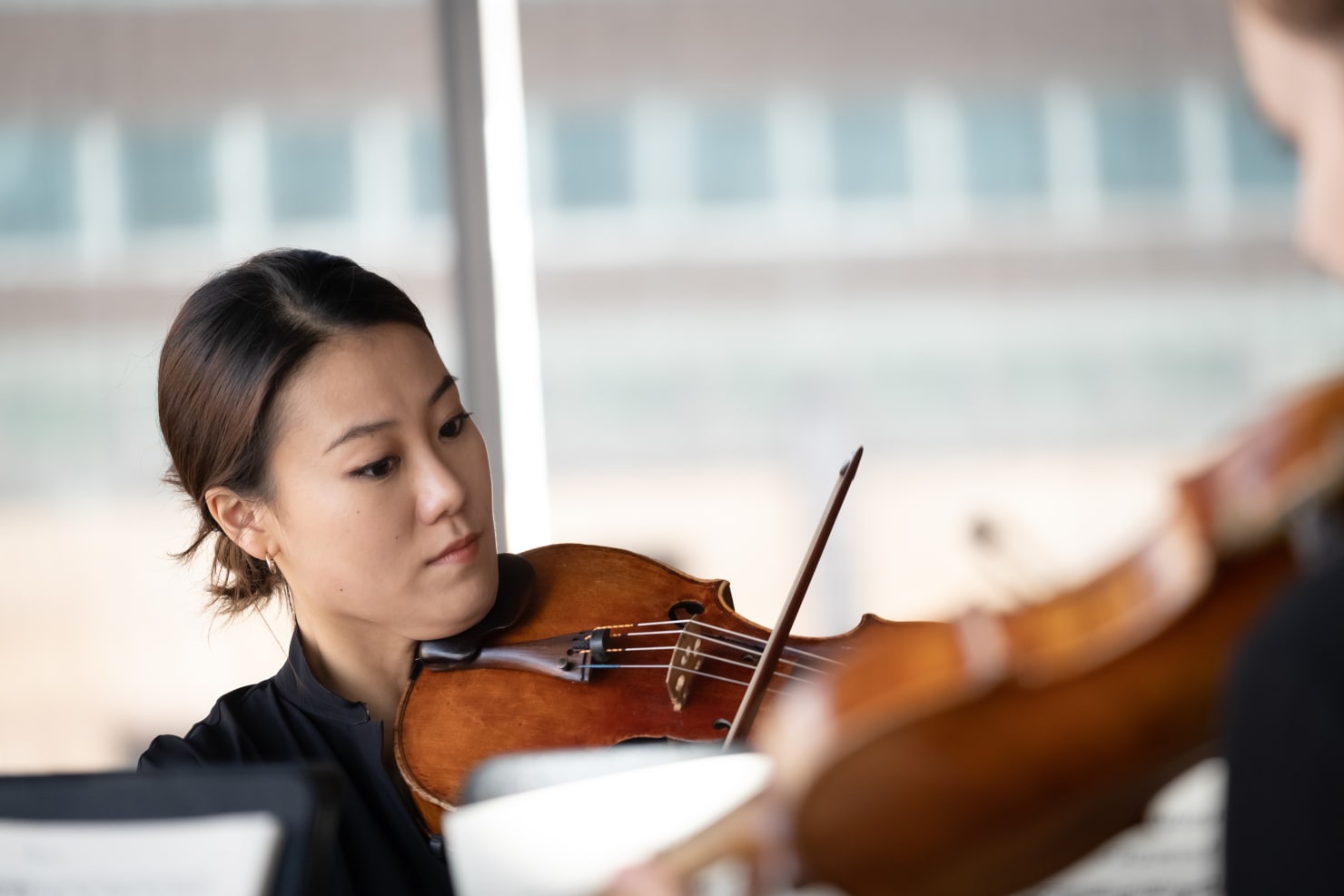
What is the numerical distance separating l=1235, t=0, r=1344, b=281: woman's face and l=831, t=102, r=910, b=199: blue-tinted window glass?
7.93ft

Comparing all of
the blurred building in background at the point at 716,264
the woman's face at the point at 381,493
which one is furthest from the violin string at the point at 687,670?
the blurred building in background at the point at 716,264

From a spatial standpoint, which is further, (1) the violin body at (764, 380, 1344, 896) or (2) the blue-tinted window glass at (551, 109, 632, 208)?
(2) the blue-tinted window glass at (551, 109, 632, 208)

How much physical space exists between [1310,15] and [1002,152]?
2.55 meters

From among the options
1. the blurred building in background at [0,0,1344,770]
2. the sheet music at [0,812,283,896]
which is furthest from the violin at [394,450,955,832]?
the blurred building in background at [0,0,1344,770]

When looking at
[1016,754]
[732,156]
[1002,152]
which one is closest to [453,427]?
[1016,754]

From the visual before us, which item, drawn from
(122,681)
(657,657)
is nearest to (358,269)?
(657,657)

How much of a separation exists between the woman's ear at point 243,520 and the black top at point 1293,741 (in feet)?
2.87

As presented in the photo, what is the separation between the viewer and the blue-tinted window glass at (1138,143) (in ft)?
9.66

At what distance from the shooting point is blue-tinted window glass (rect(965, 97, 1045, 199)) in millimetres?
2912

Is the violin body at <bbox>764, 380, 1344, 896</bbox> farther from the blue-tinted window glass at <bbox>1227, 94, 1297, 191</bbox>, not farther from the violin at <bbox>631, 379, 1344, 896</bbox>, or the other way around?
the blue-tinted window glass at <bbox>1227, 94, 1297, 191</bbox>

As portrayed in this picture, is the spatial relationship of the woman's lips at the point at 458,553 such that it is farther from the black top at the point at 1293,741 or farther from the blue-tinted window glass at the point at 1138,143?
the blue-tinted window glass at the point at 1138,143

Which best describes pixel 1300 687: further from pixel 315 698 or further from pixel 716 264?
pixel 716 264

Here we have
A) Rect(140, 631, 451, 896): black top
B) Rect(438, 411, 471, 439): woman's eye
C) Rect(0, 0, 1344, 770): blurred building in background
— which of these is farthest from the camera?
Rect(0, 0, 1344, 770): blurred building in background

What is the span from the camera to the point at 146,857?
0.60m
